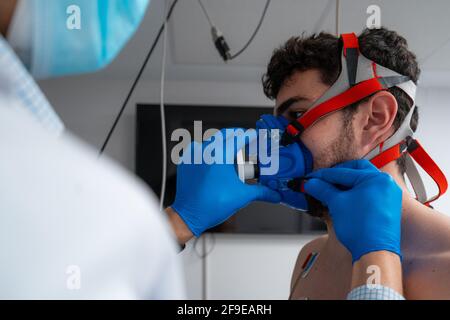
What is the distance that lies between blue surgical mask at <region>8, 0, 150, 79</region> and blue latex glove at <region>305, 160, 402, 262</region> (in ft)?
2.13

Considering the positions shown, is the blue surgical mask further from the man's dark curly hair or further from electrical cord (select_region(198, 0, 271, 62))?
electrical cord (select_region(198, 0, 271, 62))

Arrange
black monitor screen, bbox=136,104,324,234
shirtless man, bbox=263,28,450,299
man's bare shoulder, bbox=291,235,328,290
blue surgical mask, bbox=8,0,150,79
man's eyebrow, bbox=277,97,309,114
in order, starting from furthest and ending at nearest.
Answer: black monitor screen, bbox=136,104,324,234
man's bare shoulder, bbox=291,235,328,290
man's eyebrow, bbox=277,97,309,114
shirtless man, bbox=263,28,450,299
blue surgical mask, bbox=8,0,150,79

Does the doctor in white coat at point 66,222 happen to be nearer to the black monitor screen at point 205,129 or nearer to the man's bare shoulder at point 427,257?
the man's bare shoulder at point 427,257

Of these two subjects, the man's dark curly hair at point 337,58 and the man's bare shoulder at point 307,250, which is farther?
the man's bare shoulder at point 307,250

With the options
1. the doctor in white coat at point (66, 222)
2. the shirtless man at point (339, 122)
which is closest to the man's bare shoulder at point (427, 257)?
the shirtless man at point (339, 122)

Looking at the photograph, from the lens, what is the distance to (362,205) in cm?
95

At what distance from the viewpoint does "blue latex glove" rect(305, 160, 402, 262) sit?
878mm

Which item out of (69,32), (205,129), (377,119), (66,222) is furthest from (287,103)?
(205,129)

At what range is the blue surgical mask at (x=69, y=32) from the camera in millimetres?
462

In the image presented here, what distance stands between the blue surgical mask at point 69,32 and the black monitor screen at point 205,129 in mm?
2098

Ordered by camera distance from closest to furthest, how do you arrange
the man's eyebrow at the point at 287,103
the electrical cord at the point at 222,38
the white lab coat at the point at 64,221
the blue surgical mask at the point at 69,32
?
the white lab coat at the point at 64,221 → the blue surgical mask at the point at 69,32 → the man's eyebrow at the point at 287,103 → the electrical cord at the point at 222,38

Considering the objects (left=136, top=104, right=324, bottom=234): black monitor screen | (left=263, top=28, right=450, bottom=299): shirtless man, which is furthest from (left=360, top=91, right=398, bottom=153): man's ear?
(left=136, top=104, right=324, bottom=234): black monitor screen

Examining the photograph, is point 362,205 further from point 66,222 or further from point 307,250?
point 66,222
